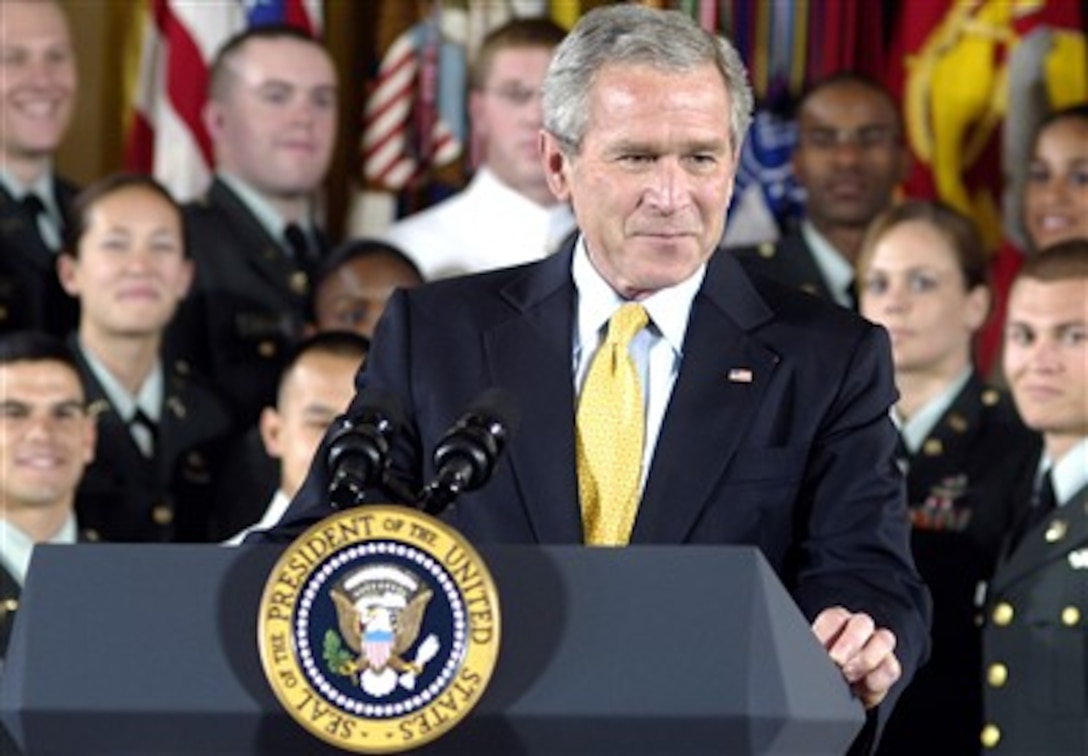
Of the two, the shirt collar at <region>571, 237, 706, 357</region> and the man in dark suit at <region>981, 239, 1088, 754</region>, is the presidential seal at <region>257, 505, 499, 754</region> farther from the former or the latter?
the man in dark suit at <region>981, 239, 1088, 754</region>

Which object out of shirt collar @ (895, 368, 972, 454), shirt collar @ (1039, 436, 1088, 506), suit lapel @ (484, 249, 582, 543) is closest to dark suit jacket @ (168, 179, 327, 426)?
shirt collar @ (895, 368, 972, 454)

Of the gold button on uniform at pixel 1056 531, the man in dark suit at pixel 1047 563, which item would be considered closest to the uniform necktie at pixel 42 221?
the man in dark suit at pixel 1047 563

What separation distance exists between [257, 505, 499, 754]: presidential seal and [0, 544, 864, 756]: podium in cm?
4

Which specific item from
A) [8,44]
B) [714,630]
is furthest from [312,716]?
[8,44]

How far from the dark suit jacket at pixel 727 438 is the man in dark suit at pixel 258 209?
329cm

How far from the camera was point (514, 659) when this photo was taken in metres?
2.64

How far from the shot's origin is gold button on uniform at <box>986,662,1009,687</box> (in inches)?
210

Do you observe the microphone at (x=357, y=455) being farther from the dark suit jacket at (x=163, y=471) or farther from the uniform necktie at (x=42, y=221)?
the uniform necktie at (x=42, y=221)

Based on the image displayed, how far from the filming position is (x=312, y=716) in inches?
102

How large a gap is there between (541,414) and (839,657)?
50 centimetres

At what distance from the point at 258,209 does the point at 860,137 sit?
4.43 feet

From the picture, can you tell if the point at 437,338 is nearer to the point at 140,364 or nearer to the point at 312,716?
the point at 312,716

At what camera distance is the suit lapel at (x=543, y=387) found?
10.5 feet

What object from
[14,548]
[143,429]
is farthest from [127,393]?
[14,548]
